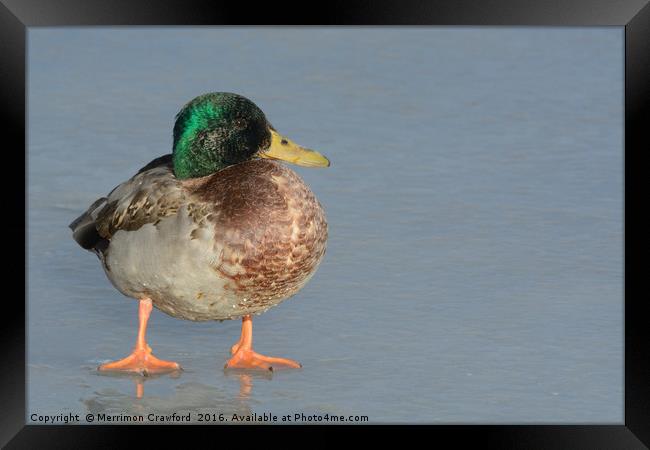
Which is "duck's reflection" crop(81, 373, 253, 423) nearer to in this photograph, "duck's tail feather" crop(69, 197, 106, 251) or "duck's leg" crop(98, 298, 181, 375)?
"duck's leg" crop(98, 298, 181, 375)

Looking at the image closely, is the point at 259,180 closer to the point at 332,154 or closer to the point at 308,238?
the point at 308,238

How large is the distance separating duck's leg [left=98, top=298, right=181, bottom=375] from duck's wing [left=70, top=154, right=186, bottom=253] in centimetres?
35

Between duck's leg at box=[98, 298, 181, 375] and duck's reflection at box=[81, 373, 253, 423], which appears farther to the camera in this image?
duck's leg at box=[98, 298, 181, 375]

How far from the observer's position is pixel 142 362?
658cm

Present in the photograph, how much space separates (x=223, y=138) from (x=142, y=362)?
92 cm

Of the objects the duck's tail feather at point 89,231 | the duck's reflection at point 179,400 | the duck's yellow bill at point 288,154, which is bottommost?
the duck's reflection at point 179,400

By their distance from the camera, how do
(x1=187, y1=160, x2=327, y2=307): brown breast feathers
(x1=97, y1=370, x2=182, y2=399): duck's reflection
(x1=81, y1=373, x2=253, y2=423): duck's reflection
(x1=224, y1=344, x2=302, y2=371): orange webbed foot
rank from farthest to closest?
(x1=224, y1=344, x2=302, y2=371): orange webbed foot, (x1=97, y1=370, x2=182, y2=399): duck's reflection, (x1=187, y1=160, x2=327, y2=307): brown breast feathers, (x1=81, y1=373, x2=253, y2=423): duck's reflection

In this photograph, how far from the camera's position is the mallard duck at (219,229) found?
6375 millimetres

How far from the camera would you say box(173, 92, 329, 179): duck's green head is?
21.4ft

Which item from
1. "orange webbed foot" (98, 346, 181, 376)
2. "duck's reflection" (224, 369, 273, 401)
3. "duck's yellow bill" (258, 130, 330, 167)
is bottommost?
"duck's reflection" (224, 369, 273, 401)

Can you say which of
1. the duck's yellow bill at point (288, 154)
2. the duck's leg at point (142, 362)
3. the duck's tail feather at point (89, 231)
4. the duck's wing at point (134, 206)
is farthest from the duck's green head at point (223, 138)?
the duck's leg at point (142, 362)

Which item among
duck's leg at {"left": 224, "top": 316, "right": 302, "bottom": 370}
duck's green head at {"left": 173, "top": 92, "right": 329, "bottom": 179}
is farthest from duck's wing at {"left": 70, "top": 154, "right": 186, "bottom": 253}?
duck's leg at {"left": 224, "top": 316, "right": 302, "bottom": 370}

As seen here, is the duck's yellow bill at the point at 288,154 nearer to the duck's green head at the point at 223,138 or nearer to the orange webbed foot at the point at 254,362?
the duck's green head at the point at 223,138

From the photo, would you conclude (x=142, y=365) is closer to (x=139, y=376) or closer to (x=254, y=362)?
Result: (x=139, y=376)
